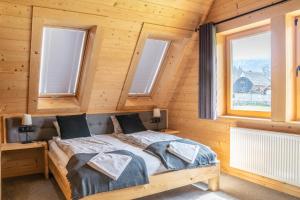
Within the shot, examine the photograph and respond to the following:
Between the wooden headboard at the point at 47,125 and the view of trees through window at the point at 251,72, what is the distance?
1639 millimetres

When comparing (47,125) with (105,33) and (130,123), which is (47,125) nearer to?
(130,123)

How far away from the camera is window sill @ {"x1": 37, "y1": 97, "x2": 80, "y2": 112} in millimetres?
3861

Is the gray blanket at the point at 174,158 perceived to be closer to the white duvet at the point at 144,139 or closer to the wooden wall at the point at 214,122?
the white duvet at the point at 144,139

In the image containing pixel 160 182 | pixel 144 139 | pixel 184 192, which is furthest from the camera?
pixel 144 139

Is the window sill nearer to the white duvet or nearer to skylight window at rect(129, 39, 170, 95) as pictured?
the white duvet

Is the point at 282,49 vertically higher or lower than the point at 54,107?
higher

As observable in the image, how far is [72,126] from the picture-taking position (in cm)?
374

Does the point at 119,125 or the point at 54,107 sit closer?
the point at 54,107

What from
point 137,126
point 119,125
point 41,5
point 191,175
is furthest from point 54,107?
point 191,175

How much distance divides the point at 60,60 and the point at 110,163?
6.28 ft

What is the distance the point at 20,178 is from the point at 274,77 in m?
3.55

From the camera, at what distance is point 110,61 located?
12.3 ft

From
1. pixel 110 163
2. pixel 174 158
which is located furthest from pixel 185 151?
pixel 110 163

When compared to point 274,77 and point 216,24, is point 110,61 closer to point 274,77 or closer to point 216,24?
point 216,24
